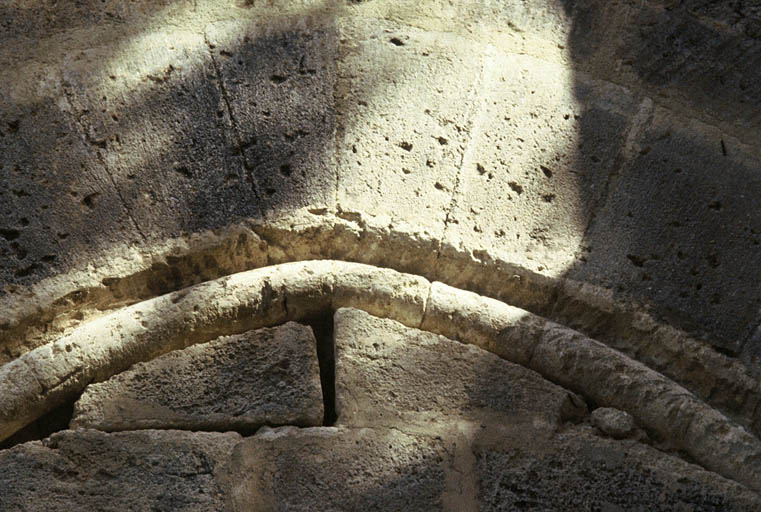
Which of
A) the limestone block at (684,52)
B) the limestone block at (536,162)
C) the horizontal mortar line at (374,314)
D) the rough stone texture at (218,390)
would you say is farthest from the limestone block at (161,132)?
the limestone block at (684,52)

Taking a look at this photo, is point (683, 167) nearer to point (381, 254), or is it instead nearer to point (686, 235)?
point (686, 235)

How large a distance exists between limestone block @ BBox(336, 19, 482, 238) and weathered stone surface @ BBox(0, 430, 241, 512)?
0.60 metres

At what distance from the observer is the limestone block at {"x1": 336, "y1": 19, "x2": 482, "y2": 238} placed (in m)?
2.08

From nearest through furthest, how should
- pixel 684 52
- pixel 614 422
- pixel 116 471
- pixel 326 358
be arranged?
1. pixel 116 471
2. pixel 614 422
3. pixel 326 358
4. pixel 684 52

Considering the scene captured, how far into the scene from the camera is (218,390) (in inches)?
74.0

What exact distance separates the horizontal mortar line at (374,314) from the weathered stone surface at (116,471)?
142mm

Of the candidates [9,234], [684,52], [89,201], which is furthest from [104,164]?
[684,52]

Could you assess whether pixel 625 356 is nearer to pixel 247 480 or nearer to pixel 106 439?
pixel 247 480

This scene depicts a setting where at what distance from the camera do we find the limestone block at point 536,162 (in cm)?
206

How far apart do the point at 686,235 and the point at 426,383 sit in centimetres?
63

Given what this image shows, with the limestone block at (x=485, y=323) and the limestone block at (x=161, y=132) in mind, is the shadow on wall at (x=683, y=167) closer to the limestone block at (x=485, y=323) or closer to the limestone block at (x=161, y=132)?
the limestone block at (x=485, y=323)

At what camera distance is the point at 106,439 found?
1.79 m

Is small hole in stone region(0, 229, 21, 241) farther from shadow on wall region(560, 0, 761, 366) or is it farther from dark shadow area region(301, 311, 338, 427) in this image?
shadow on wall region(560, 0, 761, 366)

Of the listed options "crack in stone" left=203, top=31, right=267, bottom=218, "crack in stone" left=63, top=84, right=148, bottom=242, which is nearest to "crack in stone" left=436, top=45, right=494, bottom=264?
"crack in stone" left=203, top=31, right=267, bottom=218
